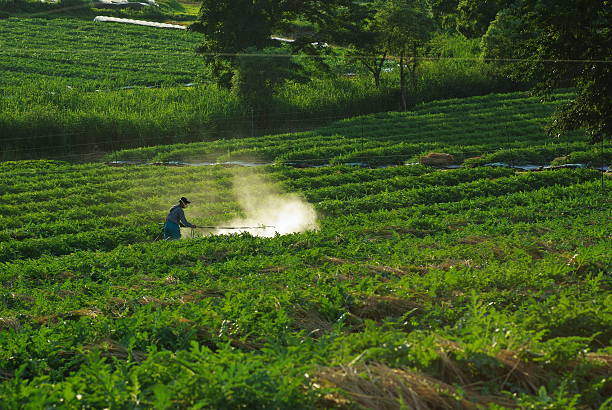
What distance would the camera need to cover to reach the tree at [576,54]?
19.1 meters

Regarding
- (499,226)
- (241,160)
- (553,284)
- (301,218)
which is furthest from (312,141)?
(553,284)

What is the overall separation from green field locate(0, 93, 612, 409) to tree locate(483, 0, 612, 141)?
2034 millimetres

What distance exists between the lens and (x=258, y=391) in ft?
16.3

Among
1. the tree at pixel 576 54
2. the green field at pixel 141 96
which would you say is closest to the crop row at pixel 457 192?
the tree at pixel 576 54

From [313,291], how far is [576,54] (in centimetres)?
1467

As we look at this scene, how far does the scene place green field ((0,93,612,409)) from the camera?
5297 millimetres

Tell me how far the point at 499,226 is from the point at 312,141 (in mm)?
17410

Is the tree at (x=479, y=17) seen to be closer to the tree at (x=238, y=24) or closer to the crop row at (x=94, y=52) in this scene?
the tree at (x=238, y=24)

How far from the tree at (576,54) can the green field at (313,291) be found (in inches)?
80.1

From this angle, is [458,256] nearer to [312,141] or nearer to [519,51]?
[519,51]

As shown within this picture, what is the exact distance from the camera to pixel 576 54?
2019 cm

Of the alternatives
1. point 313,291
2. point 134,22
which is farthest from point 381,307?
point 134,22

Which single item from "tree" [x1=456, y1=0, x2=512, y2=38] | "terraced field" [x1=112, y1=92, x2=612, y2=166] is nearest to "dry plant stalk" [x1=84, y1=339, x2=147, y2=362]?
"terraced field" [x1=112, y1=92, x2=612, y2=166]

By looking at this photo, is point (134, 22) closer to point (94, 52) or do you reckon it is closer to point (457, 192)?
point (94, 52)
